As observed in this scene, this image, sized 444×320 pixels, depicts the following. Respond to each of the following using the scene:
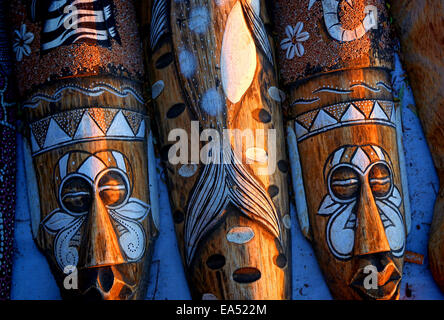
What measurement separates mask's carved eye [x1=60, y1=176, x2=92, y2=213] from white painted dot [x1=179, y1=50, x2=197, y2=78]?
21.7 inches

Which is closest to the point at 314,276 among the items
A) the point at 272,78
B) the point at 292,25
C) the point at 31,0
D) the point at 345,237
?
the point at 345,237

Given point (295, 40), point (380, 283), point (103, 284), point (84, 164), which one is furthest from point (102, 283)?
point (295, 40)

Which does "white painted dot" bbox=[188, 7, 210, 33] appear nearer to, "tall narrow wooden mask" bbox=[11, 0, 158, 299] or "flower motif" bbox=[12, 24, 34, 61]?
"tall narrow wooden mask" bbox=[11, 0, 158, 299]

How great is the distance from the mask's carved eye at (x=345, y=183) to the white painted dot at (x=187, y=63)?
2.17ft

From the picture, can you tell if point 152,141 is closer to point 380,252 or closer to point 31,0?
point 31,0

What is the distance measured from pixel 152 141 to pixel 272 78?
555mm

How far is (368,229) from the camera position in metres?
1.82

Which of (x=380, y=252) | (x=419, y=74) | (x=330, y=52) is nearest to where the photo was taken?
(x=380, y=252)

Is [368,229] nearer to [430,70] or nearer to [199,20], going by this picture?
[430,70]

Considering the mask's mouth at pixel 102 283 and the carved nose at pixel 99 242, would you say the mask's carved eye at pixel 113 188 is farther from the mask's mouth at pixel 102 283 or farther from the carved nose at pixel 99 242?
the mask's mouth at pixel 102 283

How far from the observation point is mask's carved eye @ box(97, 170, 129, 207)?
187cm

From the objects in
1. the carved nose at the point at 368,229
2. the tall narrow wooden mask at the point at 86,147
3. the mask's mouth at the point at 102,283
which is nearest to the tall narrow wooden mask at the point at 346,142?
the carved nose at the point at 368,229

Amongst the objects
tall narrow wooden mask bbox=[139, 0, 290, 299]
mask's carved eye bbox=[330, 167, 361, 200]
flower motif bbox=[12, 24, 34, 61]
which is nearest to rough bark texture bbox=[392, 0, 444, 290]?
mask's carved eye bbox=[330, 167, 361, 200]

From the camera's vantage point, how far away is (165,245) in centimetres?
209
